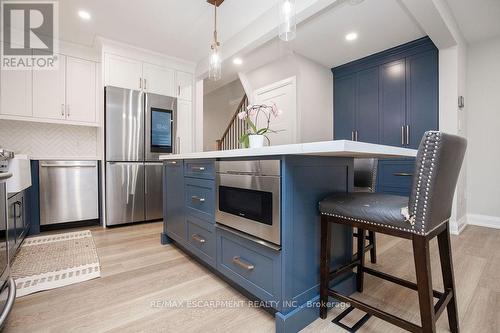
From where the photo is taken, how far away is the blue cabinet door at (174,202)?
204cm

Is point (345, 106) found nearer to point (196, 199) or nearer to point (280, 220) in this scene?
point (196, 199)

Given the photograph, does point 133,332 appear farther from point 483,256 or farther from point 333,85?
point 333,85

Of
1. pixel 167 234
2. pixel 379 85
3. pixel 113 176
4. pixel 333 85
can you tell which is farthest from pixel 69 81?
pixel 379 85

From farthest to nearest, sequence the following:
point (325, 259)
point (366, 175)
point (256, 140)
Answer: point (366, 175) → point (256, 140) → point (325, 259)

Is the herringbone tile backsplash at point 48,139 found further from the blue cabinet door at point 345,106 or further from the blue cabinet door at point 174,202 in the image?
the blue cabinet door at point 345,106

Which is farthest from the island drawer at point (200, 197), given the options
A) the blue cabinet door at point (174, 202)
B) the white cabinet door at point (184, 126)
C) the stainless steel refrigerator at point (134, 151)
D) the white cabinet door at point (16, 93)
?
the white cabinet door at point (16, 93)

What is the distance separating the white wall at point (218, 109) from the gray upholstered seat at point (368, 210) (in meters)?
5.08

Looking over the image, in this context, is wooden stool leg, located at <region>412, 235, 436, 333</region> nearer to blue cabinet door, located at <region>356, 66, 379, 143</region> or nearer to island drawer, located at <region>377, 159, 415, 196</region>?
island drawer, located at <region>377, 159, 415, 196</region>

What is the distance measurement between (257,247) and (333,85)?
3904 mm

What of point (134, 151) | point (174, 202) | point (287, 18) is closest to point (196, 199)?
point (174, 202)

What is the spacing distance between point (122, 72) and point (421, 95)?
4.14m

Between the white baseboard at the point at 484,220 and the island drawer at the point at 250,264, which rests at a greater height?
the island drawer at the point at 250,264

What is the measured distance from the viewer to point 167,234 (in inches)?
94.2

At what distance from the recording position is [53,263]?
1918mm
